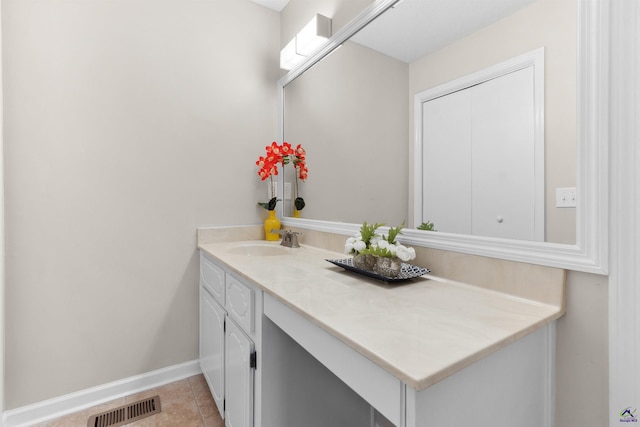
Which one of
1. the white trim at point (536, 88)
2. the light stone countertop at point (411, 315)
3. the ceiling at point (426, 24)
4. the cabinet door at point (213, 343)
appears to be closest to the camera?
the light stone countertop at point (411, 315)

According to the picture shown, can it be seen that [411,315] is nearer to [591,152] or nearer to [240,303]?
[591,152]

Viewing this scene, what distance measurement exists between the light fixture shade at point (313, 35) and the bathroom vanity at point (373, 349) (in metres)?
1.22

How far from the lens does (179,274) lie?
180 cm

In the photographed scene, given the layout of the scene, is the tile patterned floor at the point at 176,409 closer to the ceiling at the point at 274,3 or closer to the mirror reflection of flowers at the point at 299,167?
the mirror reflection of flowers at the point at 299,167

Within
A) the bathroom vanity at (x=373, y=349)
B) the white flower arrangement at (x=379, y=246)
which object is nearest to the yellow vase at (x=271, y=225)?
the bathroom vanity at (x=373, y=349)

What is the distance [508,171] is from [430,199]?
289mm

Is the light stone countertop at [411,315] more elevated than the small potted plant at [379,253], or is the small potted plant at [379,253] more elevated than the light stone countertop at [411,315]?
the small potted plant at [379,253]

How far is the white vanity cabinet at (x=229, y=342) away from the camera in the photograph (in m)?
1.06

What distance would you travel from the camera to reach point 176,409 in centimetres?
154

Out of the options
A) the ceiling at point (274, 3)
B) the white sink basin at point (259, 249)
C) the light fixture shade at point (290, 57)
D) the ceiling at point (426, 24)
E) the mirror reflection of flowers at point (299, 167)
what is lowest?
the white sink basin at point (259, 249)

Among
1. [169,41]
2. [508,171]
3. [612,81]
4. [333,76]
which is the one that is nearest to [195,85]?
[169,41]

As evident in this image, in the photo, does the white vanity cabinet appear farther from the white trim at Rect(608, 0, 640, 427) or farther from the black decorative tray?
the white trim at Rect(608, 0, 640, 427)

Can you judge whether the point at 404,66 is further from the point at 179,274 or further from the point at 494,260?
the point at 179,274

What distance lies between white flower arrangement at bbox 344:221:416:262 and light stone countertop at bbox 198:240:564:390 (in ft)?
0.32
